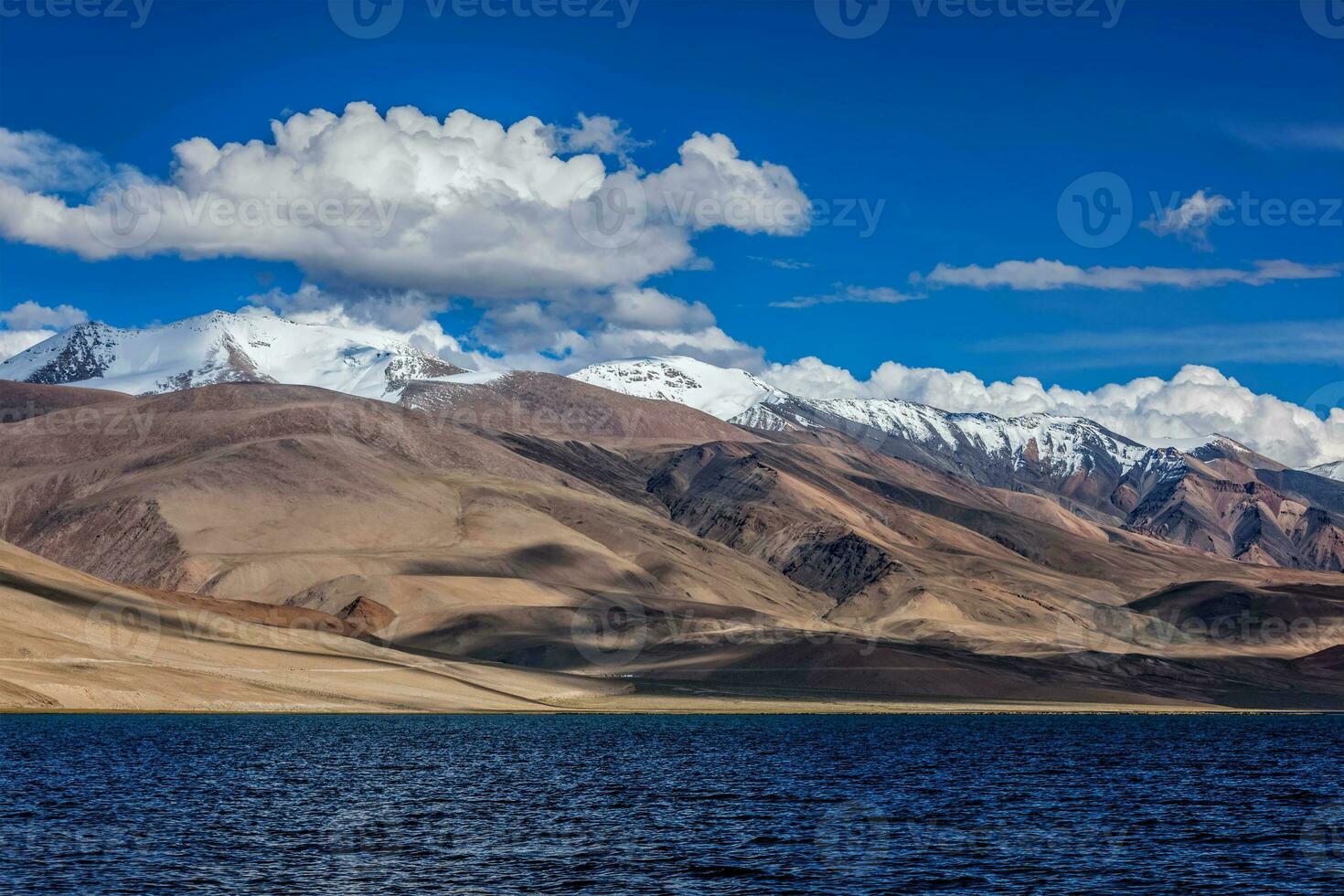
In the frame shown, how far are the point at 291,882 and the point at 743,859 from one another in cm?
1669

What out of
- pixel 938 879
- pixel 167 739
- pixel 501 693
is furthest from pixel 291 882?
pixel 501 693

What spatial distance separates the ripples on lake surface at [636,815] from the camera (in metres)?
52.8

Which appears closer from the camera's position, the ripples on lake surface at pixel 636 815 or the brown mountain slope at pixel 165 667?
the ripples on lake surface at pixel 636 815

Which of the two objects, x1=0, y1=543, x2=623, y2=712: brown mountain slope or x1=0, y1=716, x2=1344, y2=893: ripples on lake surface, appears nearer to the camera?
x1=0, y1=716, x2=1344, y2=893: ripples on lake surface

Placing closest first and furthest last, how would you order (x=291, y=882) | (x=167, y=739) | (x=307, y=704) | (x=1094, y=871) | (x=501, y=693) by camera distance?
(x=291, y=882) → (x=1094, y=871) → (x=167, y=739) → (x=307, y=704) → (x=501, y=693)

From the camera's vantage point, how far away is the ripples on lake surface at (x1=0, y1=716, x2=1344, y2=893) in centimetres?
5281

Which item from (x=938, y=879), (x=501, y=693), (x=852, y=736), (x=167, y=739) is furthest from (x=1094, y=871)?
(x=501, y=693)

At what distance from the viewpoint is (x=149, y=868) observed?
51688 millimetres

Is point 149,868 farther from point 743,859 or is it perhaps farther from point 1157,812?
point 1157,812

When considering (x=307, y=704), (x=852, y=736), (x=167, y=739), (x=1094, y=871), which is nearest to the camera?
(x=1094, y=871)

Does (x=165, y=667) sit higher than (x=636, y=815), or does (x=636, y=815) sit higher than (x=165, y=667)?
(x=165, y=667)

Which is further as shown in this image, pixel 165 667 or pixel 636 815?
pixel 165 667

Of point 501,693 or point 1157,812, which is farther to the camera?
point 501,693

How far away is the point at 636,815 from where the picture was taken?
71688 mm
